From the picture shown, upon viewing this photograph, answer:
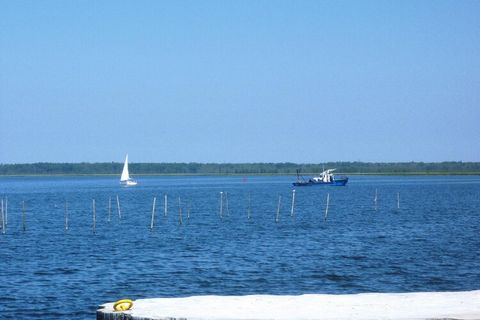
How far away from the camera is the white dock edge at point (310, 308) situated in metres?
18.1

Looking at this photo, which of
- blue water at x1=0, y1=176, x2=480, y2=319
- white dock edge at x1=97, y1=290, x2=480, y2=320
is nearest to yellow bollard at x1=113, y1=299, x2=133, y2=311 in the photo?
white dock edge at x1=97, y1=290, x2=480, y2=320

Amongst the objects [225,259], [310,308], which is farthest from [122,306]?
[225,259]

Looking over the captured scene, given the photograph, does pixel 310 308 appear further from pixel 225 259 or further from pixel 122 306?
pixel 225 259

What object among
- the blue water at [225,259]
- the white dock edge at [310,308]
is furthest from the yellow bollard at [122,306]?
the blue water at [225,259]

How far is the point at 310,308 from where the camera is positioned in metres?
19.4

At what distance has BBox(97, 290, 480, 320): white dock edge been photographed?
712 inches

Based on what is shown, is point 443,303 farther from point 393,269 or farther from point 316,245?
point 316,245

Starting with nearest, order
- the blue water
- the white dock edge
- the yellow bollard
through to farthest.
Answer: the white dock edge < the yellow bollard < the blue water

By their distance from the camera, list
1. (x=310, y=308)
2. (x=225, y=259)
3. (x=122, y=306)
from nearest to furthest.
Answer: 1. (x=122, y=306)
2. (x=310, y=308)
3. (x=225, y=259)

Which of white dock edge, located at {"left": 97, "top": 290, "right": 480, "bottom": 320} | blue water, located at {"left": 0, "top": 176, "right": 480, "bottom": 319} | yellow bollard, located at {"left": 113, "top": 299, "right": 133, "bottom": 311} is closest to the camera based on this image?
white dock edge, located at {"left": 97, "top": 290, "right": 480, "bottom": 320}

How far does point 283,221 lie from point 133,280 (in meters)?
53.1

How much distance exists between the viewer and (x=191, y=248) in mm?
62688

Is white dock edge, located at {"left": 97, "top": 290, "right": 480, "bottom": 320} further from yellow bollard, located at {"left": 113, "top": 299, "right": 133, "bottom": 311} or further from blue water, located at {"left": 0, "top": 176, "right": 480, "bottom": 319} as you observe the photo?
blue water, located at {"left": 0, "top": 176, "right": 480, "bottom": 319}

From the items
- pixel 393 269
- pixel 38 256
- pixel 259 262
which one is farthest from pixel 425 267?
pixel 38 256
